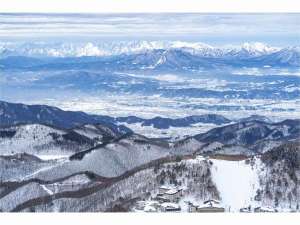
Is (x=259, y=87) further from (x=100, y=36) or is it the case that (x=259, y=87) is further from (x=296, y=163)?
(x=100, y=36)

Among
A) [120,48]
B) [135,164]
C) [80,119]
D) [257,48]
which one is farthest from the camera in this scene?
[135,164]

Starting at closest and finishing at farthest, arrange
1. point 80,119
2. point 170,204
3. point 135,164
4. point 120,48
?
1. point 170,204
2. point 120,48
3. point 80,119
4. point 135,164

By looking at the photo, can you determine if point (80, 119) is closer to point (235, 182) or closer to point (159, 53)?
point (159, 53)

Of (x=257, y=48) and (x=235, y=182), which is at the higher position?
(x=257, y=48)

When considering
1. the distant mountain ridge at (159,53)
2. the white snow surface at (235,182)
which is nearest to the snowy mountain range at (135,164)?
the white snow surface at (235,182)

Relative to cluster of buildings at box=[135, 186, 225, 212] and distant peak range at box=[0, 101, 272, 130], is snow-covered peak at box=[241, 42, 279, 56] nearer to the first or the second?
distant peak range at box=[0, 101, 272, 130]

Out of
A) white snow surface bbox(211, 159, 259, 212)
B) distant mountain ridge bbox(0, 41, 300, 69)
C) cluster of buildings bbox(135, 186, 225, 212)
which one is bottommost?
cluster of buildings bbox(135, 186, 225, 212)

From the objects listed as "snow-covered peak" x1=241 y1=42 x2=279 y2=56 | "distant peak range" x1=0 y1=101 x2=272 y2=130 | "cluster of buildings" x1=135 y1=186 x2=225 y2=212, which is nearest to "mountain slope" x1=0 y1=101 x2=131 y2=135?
"distant peak range" x1=0 y1=101 x2=272 y2=130

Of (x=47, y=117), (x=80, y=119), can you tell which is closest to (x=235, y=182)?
(x=80, y=119)
